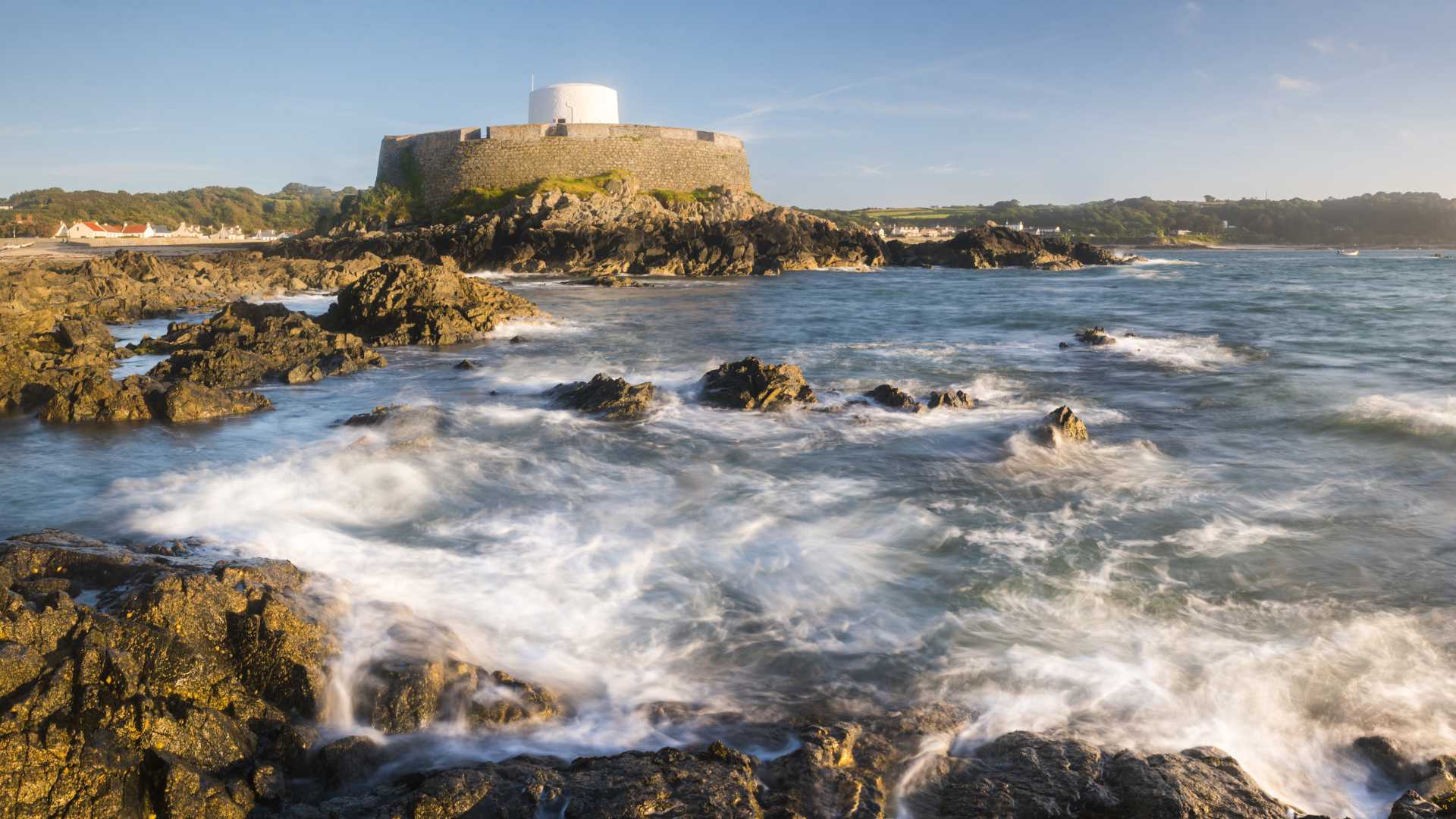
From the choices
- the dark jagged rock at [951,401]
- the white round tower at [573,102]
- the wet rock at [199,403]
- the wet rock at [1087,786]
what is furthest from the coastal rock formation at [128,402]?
the white round tower at [573,102]

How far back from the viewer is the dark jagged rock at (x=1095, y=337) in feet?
57.6

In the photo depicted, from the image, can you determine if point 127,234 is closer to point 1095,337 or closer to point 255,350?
point 255,350

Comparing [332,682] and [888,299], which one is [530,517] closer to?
[332,682]

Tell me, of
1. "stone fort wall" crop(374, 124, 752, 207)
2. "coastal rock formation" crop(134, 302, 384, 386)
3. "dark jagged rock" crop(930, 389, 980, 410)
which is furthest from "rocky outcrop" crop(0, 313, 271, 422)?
"stone fort wall" crop(374, 124, 752, 207)

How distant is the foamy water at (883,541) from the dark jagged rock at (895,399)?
42 cm

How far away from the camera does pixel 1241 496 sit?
7738 millimetres

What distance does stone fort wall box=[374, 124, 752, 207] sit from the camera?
5397 centimetres

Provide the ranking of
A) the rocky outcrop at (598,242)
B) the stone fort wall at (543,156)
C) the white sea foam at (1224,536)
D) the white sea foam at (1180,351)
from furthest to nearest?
the stone fort wall at (543,156) → the rocky outcrop at (598,242) → the white sea foam at (1180,351) → the white sea foam at (1224,536)

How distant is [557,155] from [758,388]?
155ft

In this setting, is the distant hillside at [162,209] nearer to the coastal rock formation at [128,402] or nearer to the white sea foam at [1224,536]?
the coastal rock formation at [128,402]

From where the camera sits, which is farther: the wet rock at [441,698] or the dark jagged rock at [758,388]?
the dark jagged rock at [758,388]

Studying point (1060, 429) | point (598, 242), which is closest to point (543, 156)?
point (598, 242)

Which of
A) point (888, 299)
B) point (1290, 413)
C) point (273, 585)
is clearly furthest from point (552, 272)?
point (273, 585)

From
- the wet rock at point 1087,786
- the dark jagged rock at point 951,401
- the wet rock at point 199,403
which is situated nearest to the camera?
the wet rock at point 1087,786
